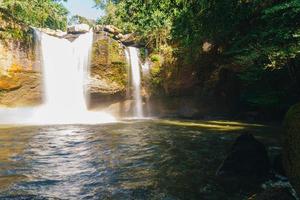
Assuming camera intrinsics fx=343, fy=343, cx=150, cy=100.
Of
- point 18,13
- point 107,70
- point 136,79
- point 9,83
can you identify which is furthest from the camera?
point 136,79

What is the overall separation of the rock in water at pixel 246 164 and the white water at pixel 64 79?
1518 centimetres

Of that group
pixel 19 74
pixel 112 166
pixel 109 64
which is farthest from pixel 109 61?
pixel 112 166

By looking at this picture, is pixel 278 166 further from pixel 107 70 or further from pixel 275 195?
pixel 107 70

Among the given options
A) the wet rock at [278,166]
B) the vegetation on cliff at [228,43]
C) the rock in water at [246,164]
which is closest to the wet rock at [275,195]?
the rock in water at [246,164]

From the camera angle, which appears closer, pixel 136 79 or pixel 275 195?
pixel 275 195

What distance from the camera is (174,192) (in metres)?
5.80

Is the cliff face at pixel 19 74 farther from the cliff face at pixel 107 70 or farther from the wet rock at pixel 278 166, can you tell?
the wet rock at pixel 278 166

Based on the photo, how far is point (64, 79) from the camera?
2273cm

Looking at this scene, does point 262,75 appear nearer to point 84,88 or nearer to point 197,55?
point 197,55

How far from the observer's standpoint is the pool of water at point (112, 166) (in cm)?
584

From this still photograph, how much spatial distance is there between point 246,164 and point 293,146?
186 centimetres

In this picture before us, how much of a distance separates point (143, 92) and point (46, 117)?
664 cm

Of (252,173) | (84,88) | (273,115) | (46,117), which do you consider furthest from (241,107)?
(252,173)

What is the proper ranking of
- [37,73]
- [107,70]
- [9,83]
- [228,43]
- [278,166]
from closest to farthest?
[278,166] < [228,43] < [9,83] < [37,73] < [107,70]
